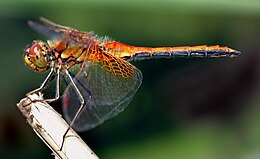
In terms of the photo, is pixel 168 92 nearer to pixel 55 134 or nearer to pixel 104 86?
pixel 104 86

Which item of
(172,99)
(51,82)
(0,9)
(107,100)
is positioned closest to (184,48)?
(107,100)

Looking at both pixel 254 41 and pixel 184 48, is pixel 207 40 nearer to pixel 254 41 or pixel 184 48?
pixel 254 41

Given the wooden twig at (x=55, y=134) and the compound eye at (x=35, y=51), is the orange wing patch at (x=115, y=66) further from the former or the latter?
the wooden twig at (x=55, y=134)

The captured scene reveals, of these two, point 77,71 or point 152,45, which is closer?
point 77,71

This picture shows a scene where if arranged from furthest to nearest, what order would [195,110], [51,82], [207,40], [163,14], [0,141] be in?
[195,110]
[207,40]
[0,141]
[163,14]
[51,82]

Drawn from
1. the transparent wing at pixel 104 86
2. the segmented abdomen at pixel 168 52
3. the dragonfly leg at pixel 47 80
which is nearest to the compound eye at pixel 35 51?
the dragonfly leg at pixel 47 80

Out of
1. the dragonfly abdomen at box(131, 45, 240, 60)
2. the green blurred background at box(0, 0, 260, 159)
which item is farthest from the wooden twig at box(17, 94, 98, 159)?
the green blurred background at box(0, 0, 260, 159)
